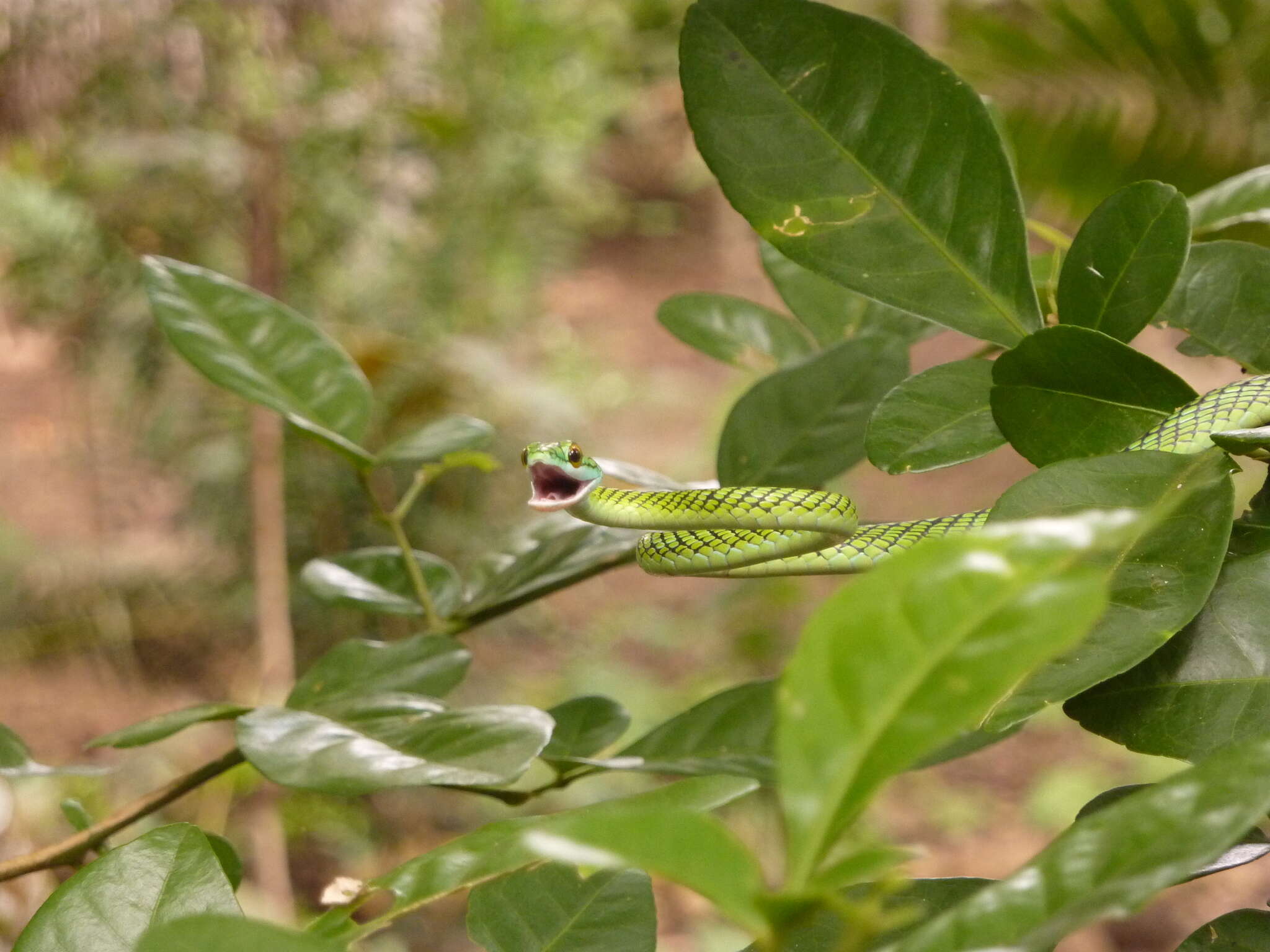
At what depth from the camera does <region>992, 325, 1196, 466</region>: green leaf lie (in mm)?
584

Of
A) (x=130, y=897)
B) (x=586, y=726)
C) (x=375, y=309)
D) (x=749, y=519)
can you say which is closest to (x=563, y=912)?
(x=130, y=897)

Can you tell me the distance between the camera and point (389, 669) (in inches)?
32.1

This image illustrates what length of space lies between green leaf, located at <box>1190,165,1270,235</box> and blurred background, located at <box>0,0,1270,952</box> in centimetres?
257

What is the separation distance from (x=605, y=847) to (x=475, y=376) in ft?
11.0

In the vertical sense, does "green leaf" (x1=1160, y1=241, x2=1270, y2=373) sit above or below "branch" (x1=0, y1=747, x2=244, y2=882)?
above

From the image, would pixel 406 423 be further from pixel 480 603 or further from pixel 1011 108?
pixel 480 603

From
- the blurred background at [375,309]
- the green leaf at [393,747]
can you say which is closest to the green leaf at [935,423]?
the green leaf at [393,747]

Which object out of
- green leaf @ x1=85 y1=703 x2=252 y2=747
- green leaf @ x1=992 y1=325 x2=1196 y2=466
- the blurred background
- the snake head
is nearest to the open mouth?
the snake head

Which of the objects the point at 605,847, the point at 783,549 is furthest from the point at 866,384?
the point at 605,847

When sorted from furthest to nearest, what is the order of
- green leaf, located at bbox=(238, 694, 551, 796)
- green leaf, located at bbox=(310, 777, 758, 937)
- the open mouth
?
the open mouth < green leaf, located at bbox=(238, 694, 551, 796) < green leaf, located at bbox=(310, 777, 758, 937)

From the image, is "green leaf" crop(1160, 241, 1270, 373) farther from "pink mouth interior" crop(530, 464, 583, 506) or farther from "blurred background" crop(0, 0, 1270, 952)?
"blurred background" crop(0, 0, 1270, 952)

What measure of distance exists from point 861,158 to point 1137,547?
0.28m

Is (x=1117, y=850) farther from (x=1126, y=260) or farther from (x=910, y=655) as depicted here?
(x=1126, y=260)

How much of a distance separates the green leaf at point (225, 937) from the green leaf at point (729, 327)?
0.77 meters
